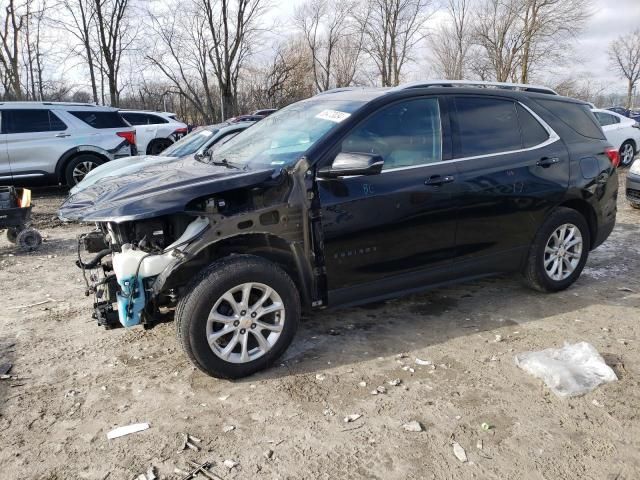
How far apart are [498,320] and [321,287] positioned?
65.4 inches

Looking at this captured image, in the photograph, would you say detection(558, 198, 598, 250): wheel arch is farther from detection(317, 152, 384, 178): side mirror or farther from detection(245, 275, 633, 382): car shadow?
detection(317, 152, 384, 178): side mirror

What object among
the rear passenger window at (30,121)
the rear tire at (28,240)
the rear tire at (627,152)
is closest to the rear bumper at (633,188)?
the rear tire at (627,152)

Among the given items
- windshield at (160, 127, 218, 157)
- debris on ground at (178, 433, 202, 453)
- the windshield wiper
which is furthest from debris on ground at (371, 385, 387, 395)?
windshield at (160, 127, 218, 157)

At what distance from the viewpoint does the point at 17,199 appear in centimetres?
648

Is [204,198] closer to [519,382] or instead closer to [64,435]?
[64,435]

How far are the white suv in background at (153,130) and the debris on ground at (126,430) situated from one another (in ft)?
37.9

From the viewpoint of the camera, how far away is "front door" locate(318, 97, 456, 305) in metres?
3.38

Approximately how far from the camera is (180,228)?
3176 mm

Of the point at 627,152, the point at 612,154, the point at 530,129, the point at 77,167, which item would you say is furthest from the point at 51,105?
the point at 627,152

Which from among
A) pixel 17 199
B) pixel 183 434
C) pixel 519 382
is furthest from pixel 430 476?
pixel 17 199

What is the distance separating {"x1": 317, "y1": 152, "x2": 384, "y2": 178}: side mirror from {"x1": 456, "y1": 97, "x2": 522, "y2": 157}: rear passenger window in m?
1.02

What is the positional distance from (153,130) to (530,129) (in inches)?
444

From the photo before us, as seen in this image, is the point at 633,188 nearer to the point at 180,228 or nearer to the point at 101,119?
the point at 180,228

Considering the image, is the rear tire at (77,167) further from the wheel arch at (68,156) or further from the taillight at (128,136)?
the taillight at (128,136)
